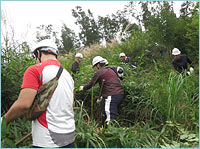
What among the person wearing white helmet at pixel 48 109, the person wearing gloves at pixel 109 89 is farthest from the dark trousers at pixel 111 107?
the person wearing white helmet at pixel 48 109

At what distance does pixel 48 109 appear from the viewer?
1.58 m

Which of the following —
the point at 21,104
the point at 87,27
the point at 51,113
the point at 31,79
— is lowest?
the point at 51,113

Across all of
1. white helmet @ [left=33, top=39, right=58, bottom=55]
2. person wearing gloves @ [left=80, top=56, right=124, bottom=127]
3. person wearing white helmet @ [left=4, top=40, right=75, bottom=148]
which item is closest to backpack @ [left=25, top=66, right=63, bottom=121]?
person wearing white helmet @ [left=4, top=40, right=75, bottom=148]

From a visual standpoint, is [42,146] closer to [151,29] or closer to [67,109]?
[67,109]

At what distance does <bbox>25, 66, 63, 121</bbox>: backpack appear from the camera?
1.55 meters

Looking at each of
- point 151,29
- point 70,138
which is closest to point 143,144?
point 70,138

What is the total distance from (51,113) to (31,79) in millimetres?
362

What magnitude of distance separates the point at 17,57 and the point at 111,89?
1.98 meters

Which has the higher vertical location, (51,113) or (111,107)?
(51,113)

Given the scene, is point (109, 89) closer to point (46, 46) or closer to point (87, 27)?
point (46, 46)

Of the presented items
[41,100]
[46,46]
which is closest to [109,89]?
[46,46]

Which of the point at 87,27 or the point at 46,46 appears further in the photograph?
the point at 87,27

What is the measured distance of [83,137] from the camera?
221 cm

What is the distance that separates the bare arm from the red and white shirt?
0.18ft
